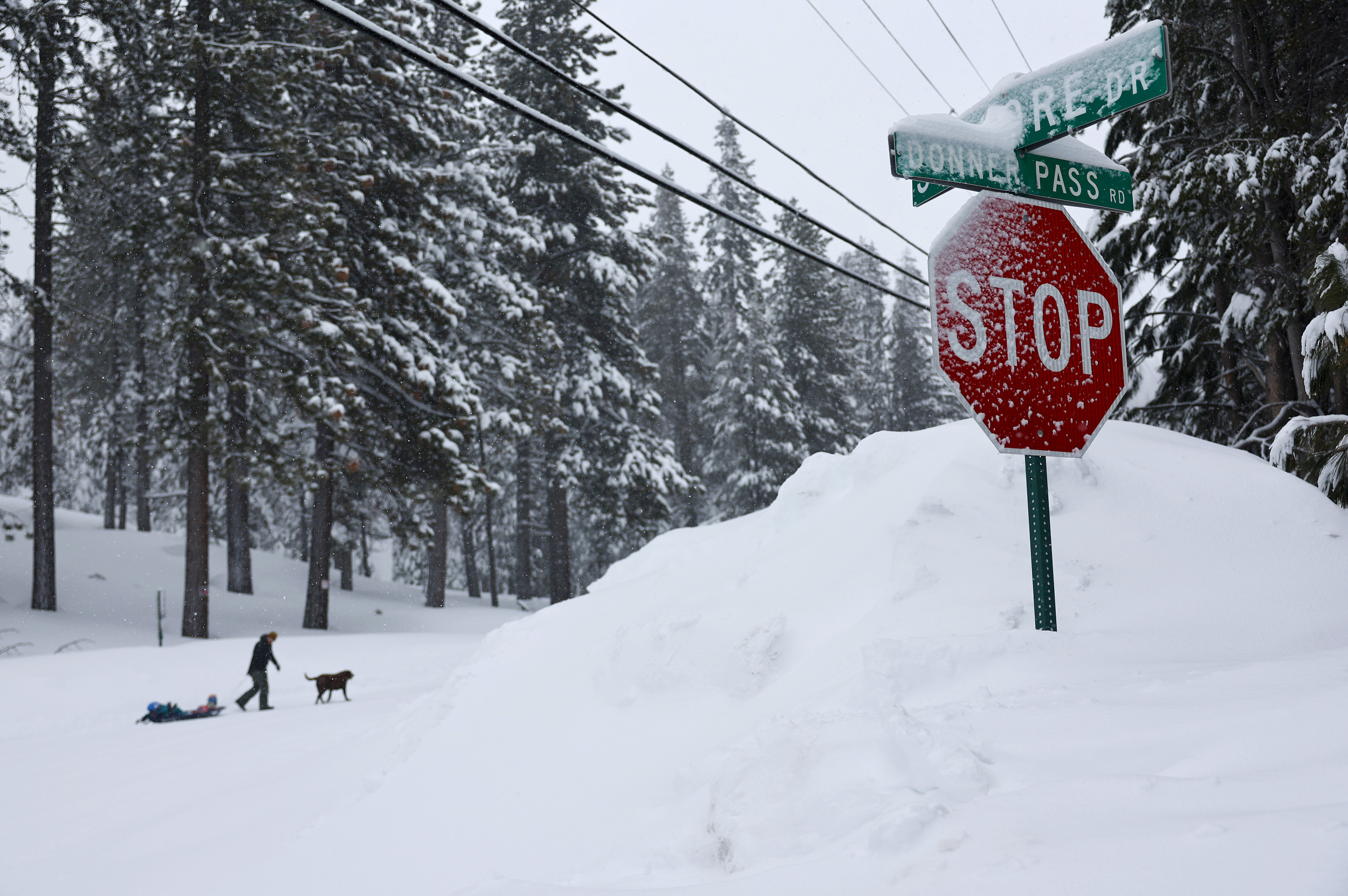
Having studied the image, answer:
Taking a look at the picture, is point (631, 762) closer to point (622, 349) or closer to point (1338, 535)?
point (1338, 535)

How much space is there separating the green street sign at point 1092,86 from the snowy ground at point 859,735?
10.2 ft

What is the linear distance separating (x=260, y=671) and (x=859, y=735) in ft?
38.4

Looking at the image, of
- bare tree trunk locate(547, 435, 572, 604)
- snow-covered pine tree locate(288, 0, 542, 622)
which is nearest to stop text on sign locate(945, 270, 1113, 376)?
snow-covered pine tree locate(288, 0, 542, 622)

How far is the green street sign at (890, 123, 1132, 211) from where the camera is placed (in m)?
5.02

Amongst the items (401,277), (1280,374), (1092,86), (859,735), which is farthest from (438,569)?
(1092,86)

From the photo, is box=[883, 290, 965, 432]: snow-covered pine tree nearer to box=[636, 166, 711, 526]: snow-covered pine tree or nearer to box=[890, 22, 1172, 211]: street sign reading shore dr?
box=[636, 166, 711, 526]: snow-covered pine tree

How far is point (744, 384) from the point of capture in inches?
1321

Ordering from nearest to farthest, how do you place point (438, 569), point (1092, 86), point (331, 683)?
point (1092, 86), point (331, 683), point (438, 569)

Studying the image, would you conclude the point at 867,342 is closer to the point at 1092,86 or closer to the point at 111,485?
the point at 111,485

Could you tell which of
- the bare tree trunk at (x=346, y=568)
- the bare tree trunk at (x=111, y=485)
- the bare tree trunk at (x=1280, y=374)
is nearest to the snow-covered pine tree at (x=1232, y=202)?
the bare tree trunk at (x=1280, y=374)

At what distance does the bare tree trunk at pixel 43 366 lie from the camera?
18391mm

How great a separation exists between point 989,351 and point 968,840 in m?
2.82

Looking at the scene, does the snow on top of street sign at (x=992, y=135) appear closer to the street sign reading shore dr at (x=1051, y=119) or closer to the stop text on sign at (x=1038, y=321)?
the street sign reading shore dr at (x=1051, y=119)

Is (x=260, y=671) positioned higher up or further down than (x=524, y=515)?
further down
